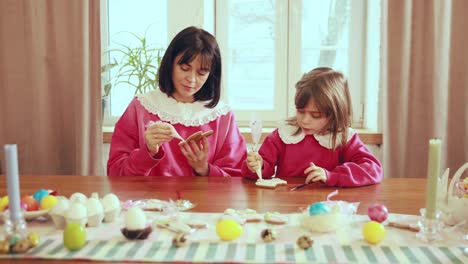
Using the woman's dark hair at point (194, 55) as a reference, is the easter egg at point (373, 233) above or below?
below

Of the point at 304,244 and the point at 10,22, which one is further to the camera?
the point at 10,22

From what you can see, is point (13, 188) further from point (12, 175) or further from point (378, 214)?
point (378, 214)

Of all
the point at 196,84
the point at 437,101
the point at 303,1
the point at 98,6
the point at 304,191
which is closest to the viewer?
the point at 304,191

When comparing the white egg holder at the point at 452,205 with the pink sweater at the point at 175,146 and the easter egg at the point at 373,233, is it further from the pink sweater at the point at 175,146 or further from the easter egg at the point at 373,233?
the pink sweater at the point at 175,146

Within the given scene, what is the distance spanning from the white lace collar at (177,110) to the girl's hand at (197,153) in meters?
0.18

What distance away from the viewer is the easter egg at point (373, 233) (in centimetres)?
105

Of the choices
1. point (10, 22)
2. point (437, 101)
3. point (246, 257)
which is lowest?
point (246, 257)

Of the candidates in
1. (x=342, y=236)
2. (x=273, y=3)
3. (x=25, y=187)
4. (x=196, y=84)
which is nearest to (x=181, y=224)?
(x=342, y=236)

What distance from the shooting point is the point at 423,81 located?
8.19 ft

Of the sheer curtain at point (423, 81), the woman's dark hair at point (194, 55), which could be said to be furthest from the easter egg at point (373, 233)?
the sheer curtain at point (423, 81)

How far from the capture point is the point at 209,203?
136 cm

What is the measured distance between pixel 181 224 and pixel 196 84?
0.86 m

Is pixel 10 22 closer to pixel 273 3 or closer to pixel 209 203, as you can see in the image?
pixel 273 3

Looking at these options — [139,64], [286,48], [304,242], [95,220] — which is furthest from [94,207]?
[286,48]
